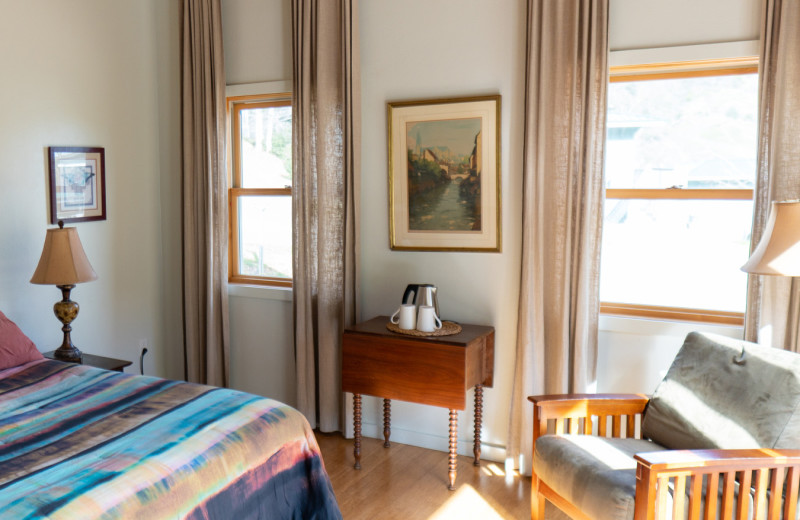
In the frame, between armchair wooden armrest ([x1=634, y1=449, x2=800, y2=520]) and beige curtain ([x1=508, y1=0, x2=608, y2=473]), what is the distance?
1104 millimetres

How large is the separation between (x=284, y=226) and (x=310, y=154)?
0.57m

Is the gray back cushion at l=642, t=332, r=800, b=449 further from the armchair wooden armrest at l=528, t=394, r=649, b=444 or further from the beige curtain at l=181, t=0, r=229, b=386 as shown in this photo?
the beige curtain at l=181, t=0, r=229, b=386

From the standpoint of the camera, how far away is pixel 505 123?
134 inches

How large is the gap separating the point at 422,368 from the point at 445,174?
1.07m

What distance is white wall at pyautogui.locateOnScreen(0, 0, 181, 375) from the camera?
11.4 feet

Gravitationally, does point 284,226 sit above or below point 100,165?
below

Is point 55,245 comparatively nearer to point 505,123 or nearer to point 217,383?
point 217,383

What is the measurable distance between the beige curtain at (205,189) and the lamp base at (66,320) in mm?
866

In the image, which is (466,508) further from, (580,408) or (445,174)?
(445,174)

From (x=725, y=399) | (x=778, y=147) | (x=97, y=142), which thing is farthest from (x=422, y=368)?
(x=97, y=142)

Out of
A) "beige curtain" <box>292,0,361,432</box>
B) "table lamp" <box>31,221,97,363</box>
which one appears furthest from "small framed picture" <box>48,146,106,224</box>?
"beige curtain" <box>292,0,361,432</box>

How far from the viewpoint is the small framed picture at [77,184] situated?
367 centimetres

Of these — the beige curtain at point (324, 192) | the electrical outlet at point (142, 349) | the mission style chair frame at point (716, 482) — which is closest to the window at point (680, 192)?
the mission style chair frame at point (716, 482)

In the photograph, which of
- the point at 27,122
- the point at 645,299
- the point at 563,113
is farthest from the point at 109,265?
the point at 645,299
